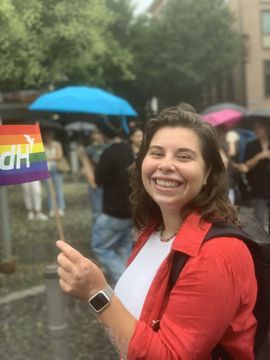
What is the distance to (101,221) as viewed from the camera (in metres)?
5.07

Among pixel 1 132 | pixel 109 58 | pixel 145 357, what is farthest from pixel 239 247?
pixel 109 58

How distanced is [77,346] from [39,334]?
363mm

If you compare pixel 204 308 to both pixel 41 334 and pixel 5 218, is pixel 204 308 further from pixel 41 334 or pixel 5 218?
pixel 5 218

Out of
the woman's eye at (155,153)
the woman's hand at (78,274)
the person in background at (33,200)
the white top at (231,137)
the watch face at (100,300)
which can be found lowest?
the person in background at (33,200)

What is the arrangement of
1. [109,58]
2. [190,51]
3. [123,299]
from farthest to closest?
[190,51]
[109,58]
[123,299]

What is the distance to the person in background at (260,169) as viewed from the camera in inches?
245

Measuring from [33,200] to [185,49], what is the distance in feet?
64.0

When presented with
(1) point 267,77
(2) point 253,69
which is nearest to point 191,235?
(2) point 253,69

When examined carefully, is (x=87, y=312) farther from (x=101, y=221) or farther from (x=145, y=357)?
(x=145, y=357)

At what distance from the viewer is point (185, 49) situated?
89.2 ft

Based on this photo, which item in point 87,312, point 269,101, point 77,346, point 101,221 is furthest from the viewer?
point 269,101

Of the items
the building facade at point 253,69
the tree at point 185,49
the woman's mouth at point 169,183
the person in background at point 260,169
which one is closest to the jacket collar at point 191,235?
the woman's mouth at point 169,183

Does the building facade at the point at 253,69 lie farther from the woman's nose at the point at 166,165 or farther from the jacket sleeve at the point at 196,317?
the jacket sleeve at the point at 196,317

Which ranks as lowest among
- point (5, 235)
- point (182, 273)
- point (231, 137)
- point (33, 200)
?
point (33, 200)
